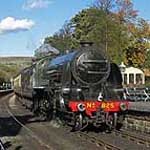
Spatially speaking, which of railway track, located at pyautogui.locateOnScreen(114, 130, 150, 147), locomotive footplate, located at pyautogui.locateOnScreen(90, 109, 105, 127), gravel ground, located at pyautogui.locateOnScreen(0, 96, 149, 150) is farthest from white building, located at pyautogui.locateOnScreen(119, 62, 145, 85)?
railway track, located at pyautogui.locateOnScreen(114, 130, 150, 147)

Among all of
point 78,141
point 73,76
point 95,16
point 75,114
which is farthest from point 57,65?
point 95,16

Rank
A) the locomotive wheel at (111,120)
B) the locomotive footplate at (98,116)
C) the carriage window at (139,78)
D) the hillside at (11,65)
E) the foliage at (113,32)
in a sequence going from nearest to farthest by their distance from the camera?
the locomotive footplate at (98,116) → the locomotive wheel at (111,120) → the foliage at (113,32) → the carriage window at (139,78) → the hillside at (11,65)

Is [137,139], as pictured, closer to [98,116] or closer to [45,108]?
[98,116]

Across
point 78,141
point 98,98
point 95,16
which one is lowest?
point 78,141

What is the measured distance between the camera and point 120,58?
55.7m

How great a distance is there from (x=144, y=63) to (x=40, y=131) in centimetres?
5567

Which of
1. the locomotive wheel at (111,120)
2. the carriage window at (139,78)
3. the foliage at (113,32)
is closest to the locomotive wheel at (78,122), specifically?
the locomotive wheel at (111,120)

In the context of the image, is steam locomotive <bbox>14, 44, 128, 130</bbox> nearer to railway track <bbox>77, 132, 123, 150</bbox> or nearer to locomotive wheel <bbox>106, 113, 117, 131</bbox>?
locomotive wheel <bbox>106, 113, 117, 131</bbox>

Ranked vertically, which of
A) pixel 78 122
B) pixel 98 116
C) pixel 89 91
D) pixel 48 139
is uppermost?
pixel 89 91

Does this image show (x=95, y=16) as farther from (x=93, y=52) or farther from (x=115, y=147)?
(x=115, y=147)

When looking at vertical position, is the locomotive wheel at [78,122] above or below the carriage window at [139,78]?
below

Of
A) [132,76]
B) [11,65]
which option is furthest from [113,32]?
[11,65]

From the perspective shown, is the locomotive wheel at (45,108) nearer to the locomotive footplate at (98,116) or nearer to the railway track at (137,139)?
the locomotive footplate at (98,116)

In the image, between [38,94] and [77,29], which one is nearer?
[38,94]
